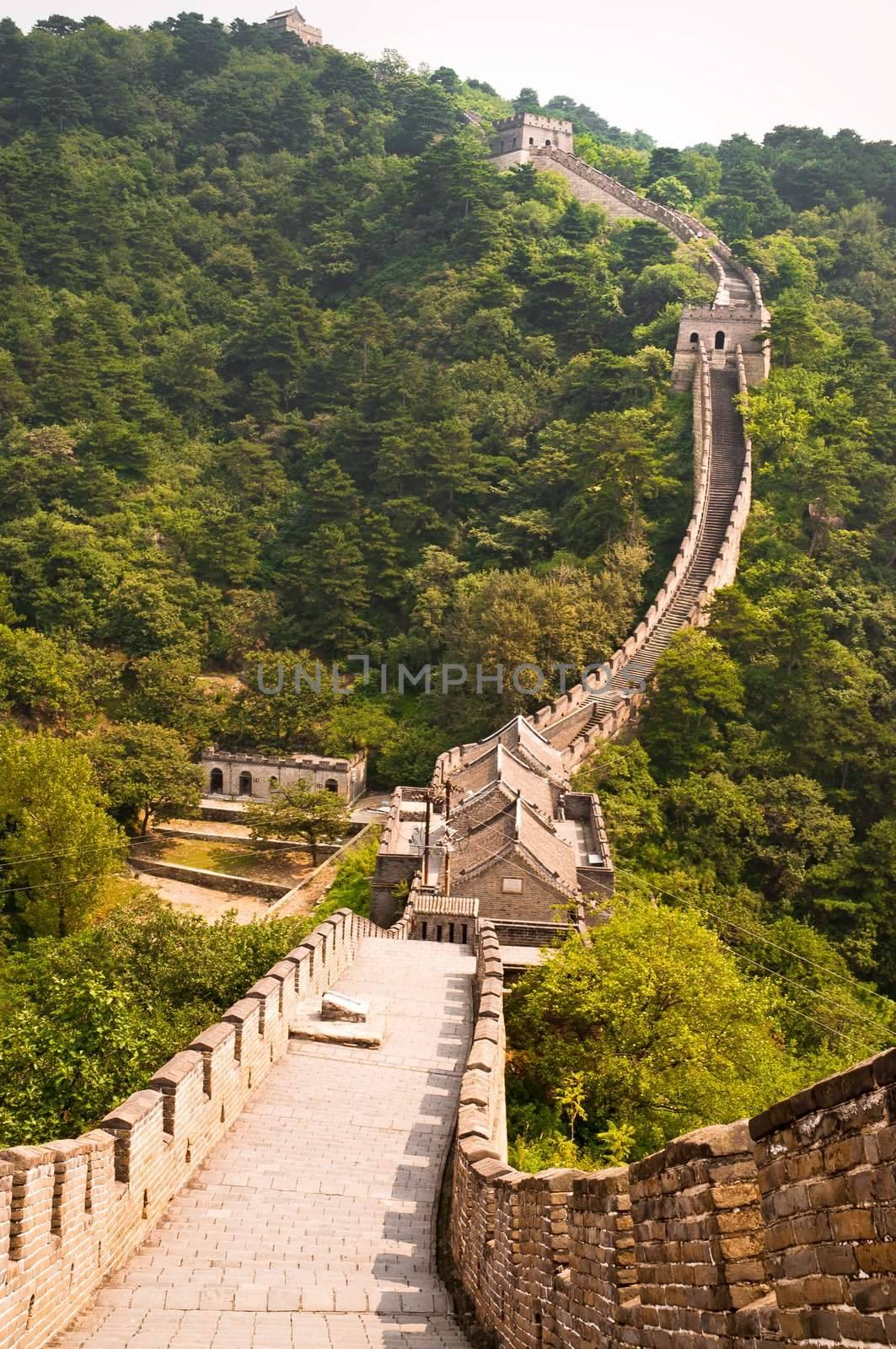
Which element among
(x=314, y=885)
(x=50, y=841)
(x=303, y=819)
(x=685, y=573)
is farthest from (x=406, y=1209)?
(x=685, y=573)

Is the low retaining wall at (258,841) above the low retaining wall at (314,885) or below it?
above

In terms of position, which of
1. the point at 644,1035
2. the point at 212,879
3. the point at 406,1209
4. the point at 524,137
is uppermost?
the point at 524,137

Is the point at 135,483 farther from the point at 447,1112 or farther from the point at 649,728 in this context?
the point at 447,1112

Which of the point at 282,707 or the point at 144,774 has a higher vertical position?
the point at 282,707

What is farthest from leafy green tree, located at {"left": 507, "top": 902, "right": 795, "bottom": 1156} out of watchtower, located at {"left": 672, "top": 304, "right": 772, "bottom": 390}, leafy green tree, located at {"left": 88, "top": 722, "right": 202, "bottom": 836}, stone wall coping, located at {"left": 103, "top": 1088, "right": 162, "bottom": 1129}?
watchtower, located at {"left": 672, "top": 304, "right": 772, "bottom": 390}

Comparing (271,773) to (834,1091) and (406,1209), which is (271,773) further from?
(834,1091)

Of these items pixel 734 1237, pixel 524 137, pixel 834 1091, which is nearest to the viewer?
pixel 834 1091

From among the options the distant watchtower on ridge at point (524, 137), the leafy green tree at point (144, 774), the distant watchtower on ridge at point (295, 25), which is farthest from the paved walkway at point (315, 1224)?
the distant watchtower on ridge at point (295, 25)

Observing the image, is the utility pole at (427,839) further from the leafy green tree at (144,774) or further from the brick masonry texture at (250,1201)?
the leafy green tree at (144,774)

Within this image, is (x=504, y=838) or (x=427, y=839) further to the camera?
(x=427, y=839)
